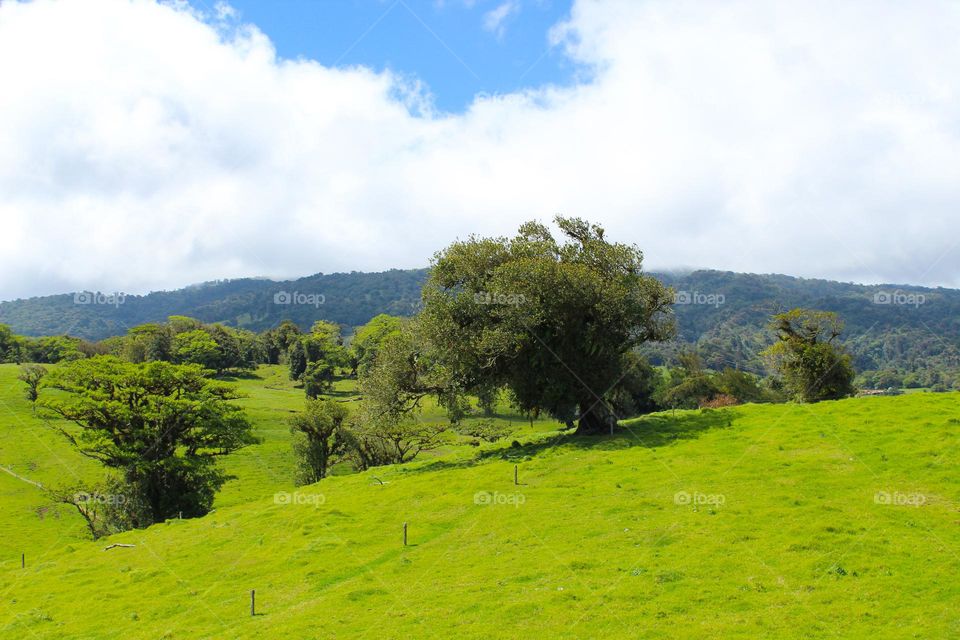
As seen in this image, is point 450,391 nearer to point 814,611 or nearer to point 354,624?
point 354,624

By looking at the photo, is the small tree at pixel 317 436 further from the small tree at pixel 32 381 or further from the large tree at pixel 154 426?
the small tree at pixel 32 381

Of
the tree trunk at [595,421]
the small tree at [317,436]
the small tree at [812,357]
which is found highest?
the small tree at [812,357]

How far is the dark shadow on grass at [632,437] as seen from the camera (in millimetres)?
39625

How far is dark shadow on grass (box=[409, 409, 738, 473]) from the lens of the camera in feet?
130

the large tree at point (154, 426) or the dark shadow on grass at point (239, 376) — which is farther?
the dark shadow on grass at point (239, 376)

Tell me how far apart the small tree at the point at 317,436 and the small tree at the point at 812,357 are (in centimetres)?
4702

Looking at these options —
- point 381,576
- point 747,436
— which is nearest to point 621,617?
point 381,576

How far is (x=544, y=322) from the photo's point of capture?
140 ft

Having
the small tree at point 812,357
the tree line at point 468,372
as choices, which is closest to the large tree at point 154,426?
the tree line at point 468,372

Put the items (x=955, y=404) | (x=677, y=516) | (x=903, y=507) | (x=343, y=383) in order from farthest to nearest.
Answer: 1. (x=343, y=383)
2. (x=955, y=404)
3. (x=677, y=516)
4. (x=903, y=507)

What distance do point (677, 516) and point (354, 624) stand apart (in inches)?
543

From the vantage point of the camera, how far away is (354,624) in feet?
66.8

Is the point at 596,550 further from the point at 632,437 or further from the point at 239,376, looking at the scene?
the point at 239,376

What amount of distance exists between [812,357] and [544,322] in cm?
3173
